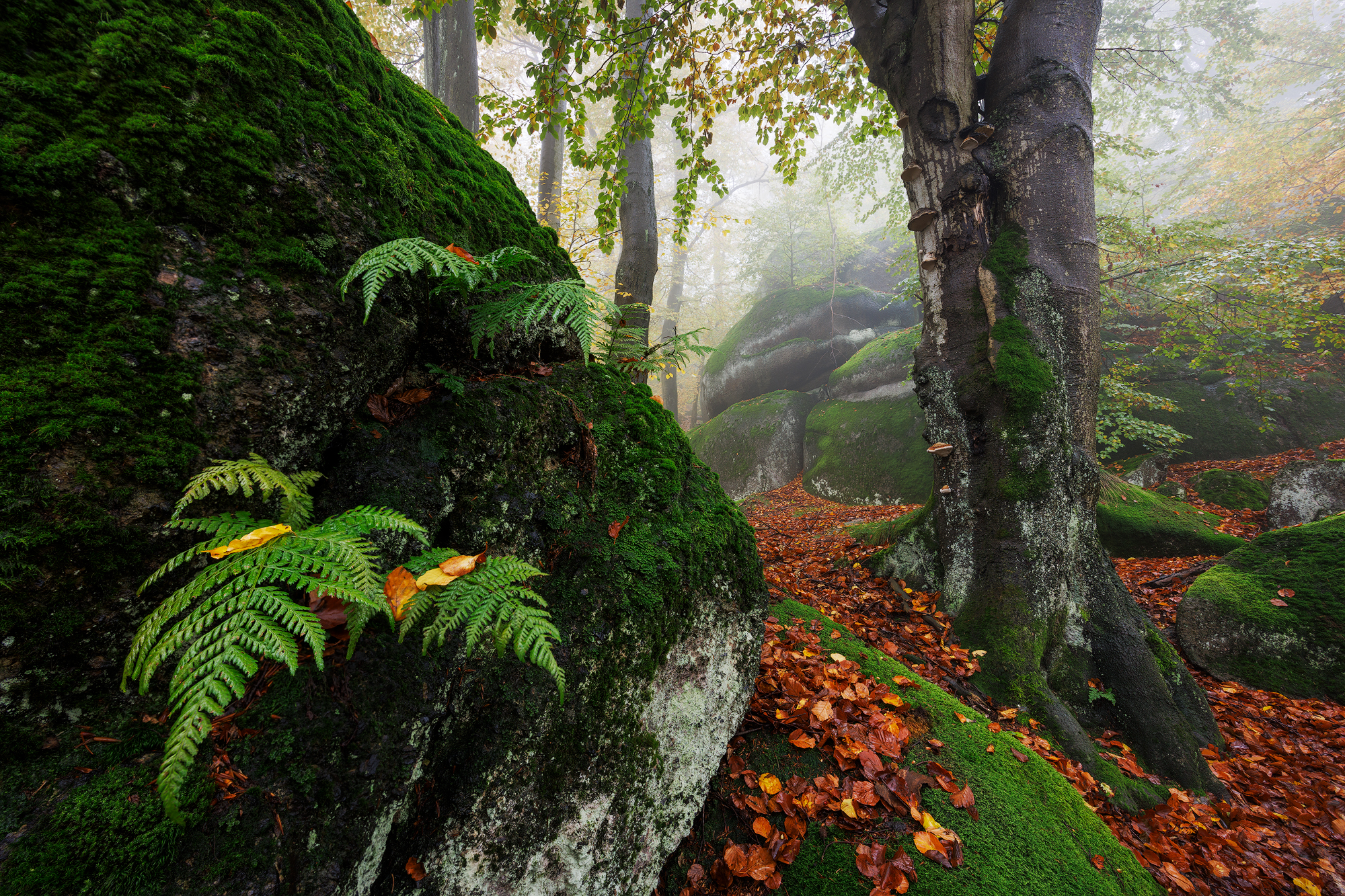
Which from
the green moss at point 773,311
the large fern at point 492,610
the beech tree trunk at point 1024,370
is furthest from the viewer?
the green moss at point 773,311

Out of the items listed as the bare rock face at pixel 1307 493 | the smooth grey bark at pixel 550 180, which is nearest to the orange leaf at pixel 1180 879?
the bare rock face at pixel 1307 493

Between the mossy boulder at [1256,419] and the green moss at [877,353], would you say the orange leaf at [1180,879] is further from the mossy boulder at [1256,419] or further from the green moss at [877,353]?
the green moss at [877,353]

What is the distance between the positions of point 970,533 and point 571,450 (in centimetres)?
356

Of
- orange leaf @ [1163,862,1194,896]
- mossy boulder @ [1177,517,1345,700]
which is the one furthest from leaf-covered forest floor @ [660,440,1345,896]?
mossy boulder @ [1177,517,1345,700]

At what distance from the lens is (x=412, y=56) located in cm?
1241

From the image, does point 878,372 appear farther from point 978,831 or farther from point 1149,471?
point 978,831

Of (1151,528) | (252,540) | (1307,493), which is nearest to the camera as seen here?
(252,540)

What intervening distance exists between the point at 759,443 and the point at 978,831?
38.8 feet

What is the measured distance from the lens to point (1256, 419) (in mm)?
8984

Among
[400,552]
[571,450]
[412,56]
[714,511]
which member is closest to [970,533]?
[714,511]

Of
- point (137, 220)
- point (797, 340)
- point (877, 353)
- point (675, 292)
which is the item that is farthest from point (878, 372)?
point (137, 220)

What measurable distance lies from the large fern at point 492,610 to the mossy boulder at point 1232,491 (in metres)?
10.7

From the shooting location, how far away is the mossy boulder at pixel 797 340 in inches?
618

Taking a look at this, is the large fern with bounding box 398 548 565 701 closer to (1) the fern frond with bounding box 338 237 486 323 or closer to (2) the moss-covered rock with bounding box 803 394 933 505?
(1) the fern frond with bounding box 338 237 486 323
